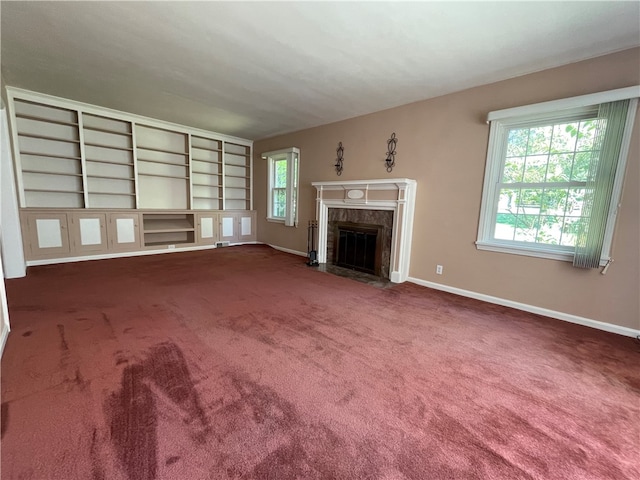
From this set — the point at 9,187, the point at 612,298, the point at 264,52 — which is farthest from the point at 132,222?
the point at 612,298

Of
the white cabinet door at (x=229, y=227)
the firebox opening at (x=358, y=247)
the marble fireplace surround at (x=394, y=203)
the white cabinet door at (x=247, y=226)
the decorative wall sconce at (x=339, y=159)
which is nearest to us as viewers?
the marble fireplace surround at (x=394, y=203)

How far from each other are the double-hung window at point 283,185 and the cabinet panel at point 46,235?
12.4 ft

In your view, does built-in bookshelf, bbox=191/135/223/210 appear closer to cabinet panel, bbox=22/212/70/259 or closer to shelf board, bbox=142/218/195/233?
shelf board, bbox=142/218/195/233

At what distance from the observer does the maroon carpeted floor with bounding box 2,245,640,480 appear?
3.95ft

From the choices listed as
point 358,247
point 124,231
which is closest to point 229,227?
point 124,231

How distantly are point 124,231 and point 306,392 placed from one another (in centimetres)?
511

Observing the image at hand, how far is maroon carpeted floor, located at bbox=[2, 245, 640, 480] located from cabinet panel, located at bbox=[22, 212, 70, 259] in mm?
1652

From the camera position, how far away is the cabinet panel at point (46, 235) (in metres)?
4.13

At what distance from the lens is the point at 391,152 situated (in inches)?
163

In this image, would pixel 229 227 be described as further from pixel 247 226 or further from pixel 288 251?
pixel 288 251

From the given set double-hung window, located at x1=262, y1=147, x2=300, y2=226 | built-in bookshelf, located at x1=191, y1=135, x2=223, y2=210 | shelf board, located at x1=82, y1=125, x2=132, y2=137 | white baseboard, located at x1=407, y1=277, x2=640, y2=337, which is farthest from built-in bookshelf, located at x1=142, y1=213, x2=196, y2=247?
white baseboard, located at x1=407, y1=277, x2=640, y2=337

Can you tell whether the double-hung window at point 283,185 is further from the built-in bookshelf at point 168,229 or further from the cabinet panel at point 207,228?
the built-in bookshelf at point 168,229

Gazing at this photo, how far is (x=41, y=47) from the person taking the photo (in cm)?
274

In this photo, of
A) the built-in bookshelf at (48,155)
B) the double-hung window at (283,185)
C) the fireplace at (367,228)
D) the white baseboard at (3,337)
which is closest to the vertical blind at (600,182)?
the fireplace at (367,228)
